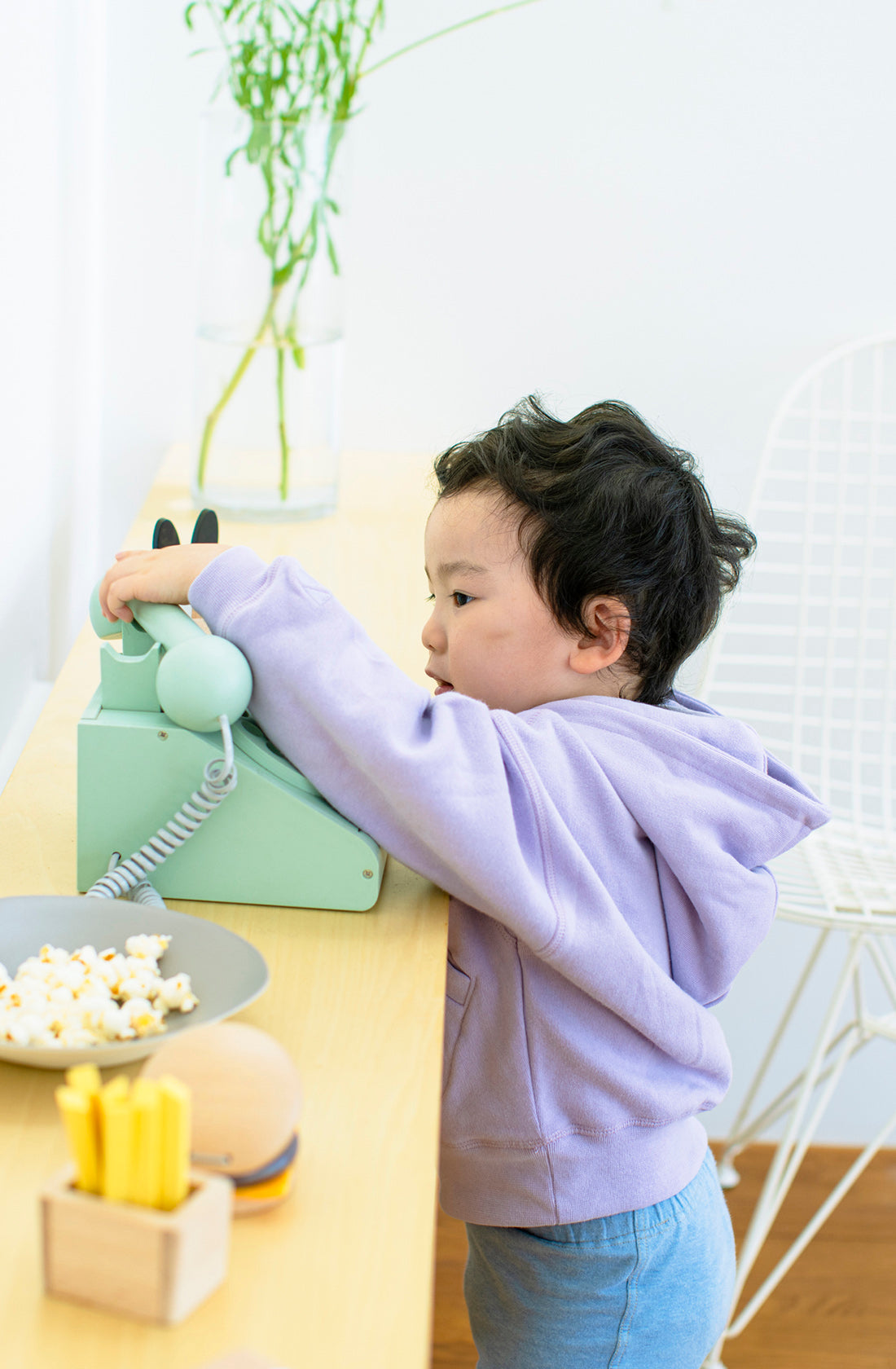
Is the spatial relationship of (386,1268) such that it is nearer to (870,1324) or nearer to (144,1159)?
(144,1159)

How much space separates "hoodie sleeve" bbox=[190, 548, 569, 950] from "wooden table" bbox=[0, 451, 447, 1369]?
0.21 feet

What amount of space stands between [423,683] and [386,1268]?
64 centimetres

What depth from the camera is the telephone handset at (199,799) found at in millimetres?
749

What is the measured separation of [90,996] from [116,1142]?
0.62 ft

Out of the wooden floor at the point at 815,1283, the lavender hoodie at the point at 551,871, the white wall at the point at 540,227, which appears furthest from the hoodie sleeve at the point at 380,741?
the wooden floor at the point at 815,1283

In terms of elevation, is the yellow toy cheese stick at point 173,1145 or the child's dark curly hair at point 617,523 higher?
the child's dark curly hair at point 617,523

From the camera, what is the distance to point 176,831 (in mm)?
749

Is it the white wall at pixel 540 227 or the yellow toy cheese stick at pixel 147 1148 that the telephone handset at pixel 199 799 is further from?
the white wall at pixel 540 227

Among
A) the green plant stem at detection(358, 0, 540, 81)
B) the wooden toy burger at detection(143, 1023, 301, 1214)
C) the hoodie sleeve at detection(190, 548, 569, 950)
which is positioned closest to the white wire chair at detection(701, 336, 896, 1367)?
the green plant stem at detection(358, 0, 540, 81)

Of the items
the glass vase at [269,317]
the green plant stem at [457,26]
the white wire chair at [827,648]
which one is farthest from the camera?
the white wire chair at [827,648]

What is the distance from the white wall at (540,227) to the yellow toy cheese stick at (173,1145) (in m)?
1.17

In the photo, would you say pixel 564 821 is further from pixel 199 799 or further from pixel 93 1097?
pixel 93 1097

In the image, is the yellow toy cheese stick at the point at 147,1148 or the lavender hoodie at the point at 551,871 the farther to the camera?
the lavender hoodie at the point at 551,871

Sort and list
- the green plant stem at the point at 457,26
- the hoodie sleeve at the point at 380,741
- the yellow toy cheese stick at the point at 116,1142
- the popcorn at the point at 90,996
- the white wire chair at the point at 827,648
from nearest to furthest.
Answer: the yellow toy cheese stick at the point at 116,1142 → the popcorn at the point at 90,996 → the hoodie sleeve at the point at 380,741 → the green plant stem at the point at 457,26 → the white wire chair at the point at 827,648
